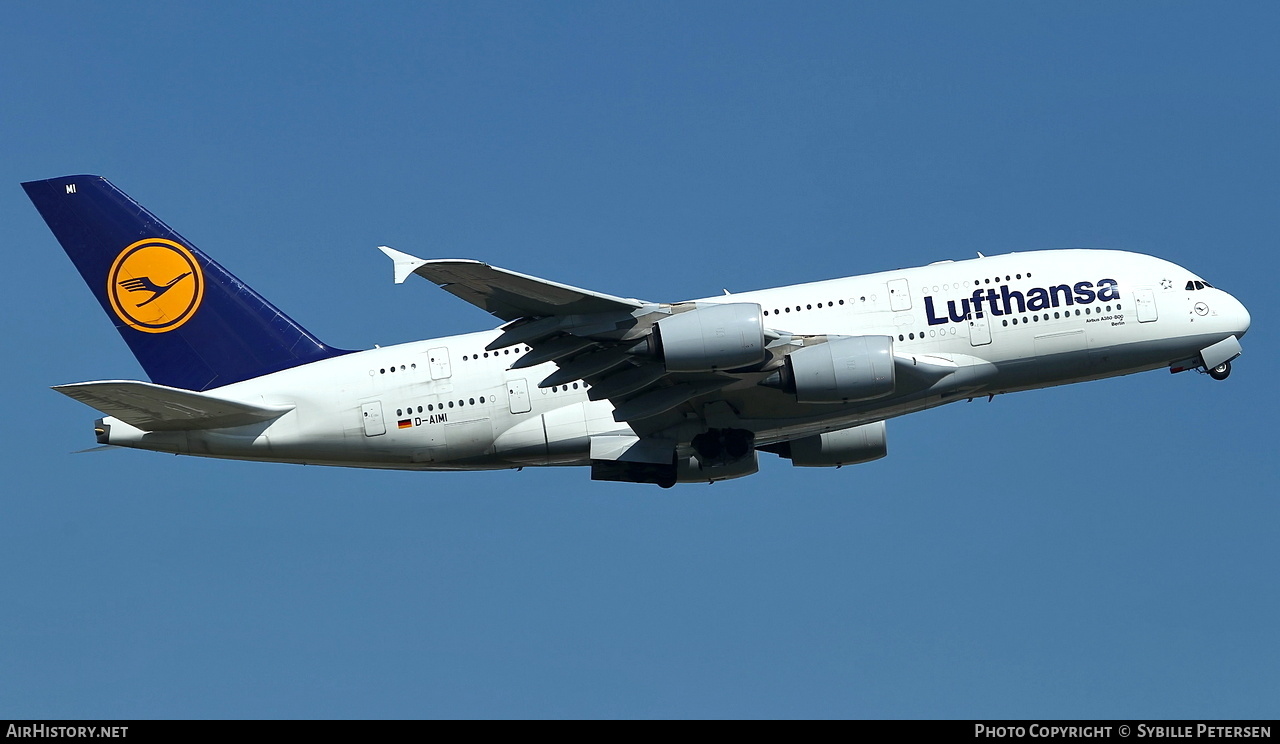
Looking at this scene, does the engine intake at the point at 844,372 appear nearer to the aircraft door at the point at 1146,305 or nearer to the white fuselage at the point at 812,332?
the white fuselage at the point at 812,332

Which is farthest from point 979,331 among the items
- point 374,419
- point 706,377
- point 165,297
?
point 165,297

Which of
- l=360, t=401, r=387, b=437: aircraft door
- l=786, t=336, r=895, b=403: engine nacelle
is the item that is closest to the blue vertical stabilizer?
l=360, t=401, r=387, b=437: aircraft door

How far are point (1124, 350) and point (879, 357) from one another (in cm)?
692

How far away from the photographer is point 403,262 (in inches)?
1117

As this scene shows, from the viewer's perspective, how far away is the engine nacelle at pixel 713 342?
31.9 meters

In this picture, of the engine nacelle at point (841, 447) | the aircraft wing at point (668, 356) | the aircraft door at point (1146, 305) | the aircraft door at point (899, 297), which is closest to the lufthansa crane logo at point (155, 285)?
the aircraft wing at point (668, 356)

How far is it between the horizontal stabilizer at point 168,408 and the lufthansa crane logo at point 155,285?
154 inches

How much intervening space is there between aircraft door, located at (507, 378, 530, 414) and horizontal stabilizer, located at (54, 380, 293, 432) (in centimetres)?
579

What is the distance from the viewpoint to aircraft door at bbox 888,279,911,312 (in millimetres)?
35062

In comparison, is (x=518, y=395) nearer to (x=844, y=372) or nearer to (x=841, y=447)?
(x=844, y=372)

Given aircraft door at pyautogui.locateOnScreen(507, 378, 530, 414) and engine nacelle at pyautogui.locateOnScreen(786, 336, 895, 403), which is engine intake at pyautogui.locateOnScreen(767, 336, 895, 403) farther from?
aircraft door at pyautogui.locateOnScreen(507, 378, 530, 414)

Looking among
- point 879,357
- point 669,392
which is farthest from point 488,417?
point 879,357

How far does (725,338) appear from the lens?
3184 centimetres

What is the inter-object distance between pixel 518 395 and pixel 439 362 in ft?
7.41
